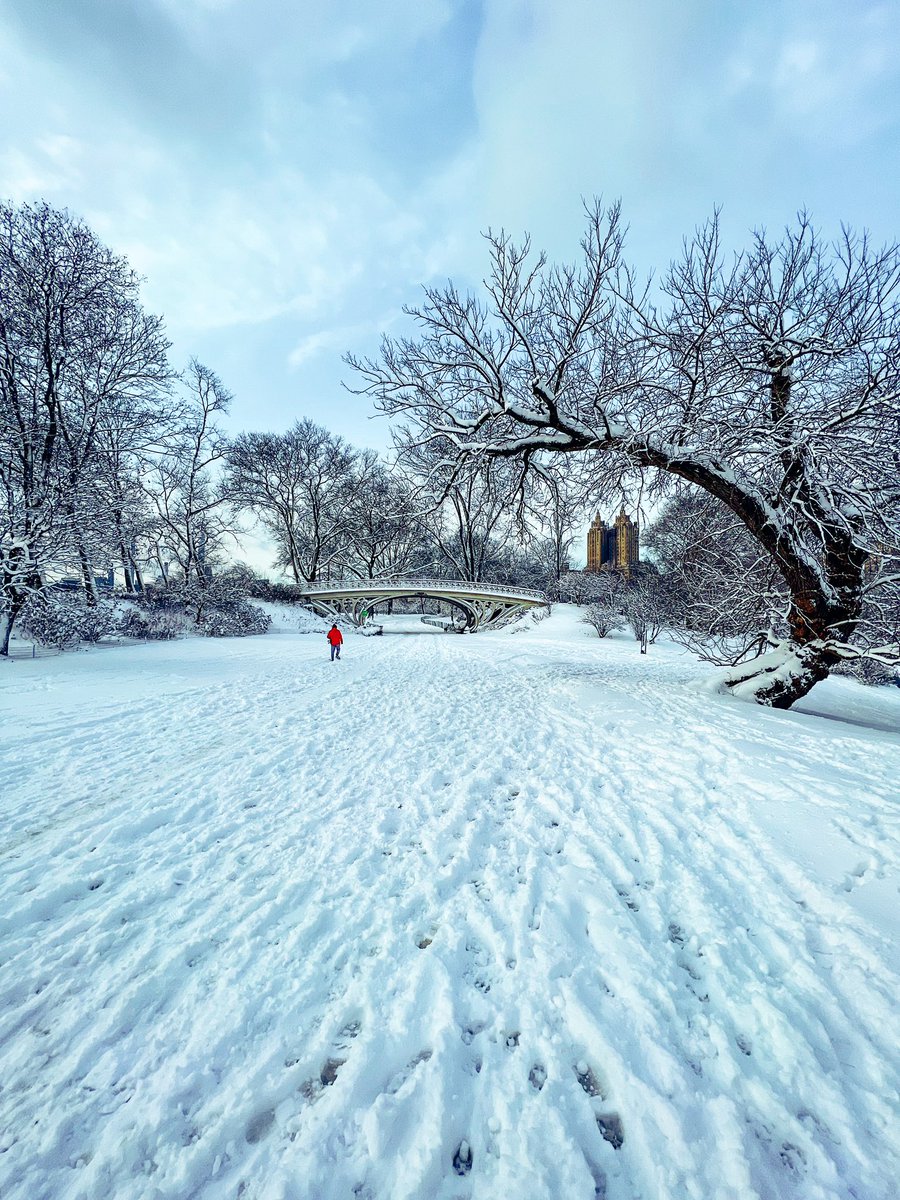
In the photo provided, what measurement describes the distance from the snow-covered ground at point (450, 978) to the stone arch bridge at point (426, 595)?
84.9 ft

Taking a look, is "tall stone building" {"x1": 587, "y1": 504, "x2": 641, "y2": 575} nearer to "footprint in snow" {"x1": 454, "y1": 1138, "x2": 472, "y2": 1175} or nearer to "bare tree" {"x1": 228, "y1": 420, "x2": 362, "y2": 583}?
"footprint in snow" {"x1": 454, "y1": 1138, "x2": 472, "y2": 1175}

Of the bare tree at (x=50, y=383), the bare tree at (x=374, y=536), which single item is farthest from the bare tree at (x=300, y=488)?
the bare tree at (x=50, y=383)

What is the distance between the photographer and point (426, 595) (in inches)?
1195

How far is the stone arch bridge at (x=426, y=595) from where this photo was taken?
2978 cm

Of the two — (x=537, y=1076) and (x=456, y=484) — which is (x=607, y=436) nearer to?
(x=456, y=484)

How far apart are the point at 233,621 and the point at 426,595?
13.8 meters

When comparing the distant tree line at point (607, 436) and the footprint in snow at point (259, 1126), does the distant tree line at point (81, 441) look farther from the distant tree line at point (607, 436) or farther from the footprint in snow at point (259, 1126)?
the footprint in snow at point (259, 1126)

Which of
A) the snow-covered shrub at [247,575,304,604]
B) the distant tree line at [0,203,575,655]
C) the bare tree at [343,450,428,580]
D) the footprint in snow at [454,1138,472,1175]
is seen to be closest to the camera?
the footprint in snow at [454,1138,472,1175]

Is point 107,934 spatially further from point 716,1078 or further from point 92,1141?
point 716,1078

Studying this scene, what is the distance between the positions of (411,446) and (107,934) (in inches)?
259

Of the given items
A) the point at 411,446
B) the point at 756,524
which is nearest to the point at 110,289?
the point at 411,446

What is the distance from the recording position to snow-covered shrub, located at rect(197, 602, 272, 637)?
60.0 feet

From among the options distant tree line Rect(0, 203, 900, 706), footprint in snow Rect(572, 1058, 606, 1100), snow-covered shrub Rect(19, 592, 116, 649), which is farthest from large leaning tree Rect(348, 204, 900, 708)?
snow-covered shrub Rect(19, 592, 116, 649)

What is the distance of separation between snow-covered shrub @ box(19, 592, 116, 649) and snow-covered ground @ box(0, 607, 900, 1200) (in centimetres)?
808
